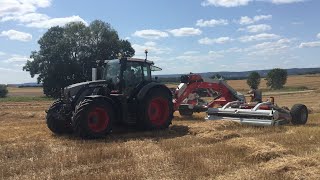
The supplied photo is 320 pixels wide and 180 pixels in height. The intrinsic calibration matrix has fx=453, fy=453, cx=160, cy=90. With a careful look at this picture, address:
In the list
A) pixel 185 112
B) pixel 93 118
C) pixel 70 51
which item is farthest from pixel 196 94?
pixel 70 51

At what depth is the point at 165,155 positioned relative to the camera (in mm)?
8984

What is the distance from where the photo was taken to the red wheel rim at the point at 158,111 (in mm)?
13312

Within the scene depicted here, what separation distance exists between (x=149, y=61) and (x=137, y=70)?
0.58 metres

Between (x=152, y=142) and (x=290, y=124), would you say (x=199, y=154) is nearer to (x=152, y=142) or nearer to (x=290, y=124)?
(x=152, y=142)

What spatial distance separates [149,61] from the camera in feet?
45.3

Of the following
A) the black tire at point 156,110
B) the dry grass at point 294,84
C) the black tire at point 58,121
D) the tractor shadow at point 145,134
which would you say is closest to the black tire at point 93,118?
the tractor shadow at point 145,134

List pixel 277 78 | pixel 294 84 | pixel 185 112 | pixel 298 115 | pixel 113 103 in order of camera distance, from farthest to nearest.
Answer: pixel 294 84, pixel 277 78, pixel 185 112, pixel 298 115, pixel 113 103

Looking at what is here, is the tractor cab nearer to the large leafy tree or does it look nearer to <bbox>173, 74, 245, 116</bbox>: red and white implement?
<bbox>173, 74, 245, 116</bbox>: red and white implement

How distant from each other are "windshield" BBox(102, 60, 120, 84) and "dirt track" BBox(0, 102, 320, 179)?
1.63m

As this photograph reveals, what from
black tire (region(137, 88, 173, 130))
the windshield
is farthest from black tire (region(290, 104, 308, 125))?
the windshield

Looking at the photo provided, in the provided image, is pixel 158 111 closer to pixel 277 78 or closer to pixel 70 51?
pixel 70 51

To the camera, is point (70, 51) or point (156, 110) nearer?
point (156, 110)

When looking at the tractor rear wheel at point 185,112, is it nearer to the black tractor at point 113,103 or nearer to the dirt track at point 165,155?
the black tractor at point 113,103

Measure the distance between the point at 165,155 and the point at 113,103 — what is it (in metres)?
3.71
